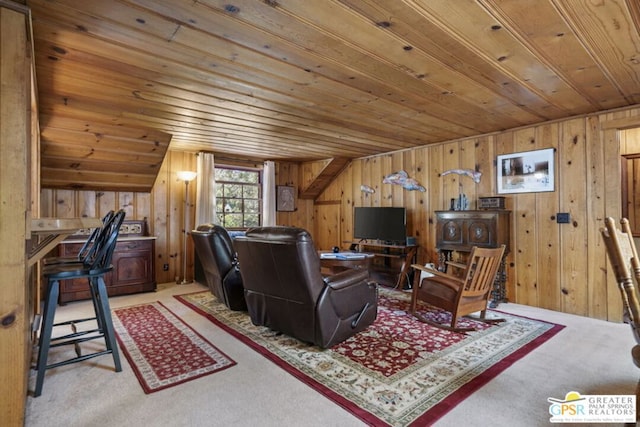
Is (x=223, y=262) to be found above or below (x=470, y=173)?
below

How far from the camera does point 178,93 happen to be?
2.85 metres

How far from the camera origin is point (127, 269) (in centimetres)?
448

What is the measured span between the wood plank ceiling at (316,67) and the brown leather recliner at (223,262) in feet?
4.28

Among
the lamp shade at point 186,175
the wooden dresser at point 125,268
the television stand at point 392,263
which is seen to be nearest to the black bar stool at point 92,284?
the wooden dresser at point 125,268

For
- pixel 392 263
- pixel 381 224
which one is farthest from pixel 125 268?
pixel 392 263

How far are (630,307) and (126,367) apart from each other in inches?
118

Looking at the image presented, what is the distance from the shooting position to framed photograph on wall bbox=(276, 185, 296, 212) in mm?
6656

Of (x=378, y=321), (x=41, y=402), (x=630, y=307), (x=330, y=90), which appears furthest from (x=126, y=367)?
(x=630, y=307)

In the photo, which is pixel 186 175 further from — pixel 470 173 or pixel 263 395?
pixel 470 173

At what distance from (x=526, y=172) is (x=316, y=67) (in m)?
3.11

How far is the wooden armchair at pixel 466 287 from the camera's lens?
2.95 meters

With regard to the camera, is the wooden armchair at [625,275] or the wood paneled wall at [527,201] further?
the wood paneled wall at [527,201]

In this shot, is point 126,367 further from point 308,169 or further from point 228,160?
point 308,169

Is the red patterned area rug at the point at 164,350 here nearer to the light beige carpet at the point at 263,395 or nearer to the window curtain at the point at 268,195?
the light beige carpet at the point at 263,395
